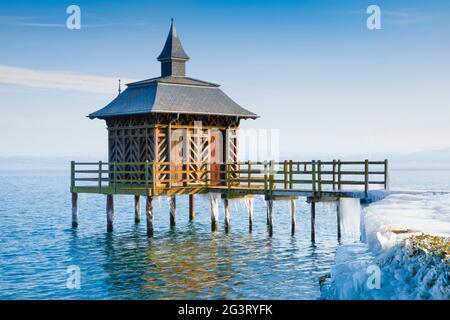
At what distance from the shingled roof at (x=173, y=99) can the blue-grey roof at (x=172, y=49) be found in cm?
5

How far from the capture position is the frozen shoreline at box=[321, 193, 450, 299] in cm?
1394

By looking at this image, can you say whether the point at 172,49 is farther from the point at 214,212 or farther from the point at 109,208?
the point at 214,212

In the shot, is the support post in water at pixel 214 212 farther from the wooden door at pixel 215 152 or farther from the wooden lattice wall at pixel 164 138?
the wooden lattice wall at pixel 164 138

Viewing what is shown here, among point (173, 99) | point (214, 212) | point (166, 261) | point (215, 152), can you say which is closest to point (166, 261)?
point (166, 261)

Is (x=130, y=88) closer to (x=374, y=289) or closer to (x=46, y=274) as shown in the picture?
(x=46, y=274)

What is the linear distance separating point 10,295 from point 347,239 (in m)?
17.2

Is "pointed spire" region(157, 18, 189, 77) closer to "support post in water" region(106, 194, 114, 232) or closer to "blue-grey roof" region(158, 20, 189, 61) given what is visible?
"blue-grey roof" region(158, 20, 189, 61)

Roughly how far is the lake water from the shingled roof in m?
6.46

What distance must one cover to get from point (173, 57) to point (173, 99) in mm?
4626

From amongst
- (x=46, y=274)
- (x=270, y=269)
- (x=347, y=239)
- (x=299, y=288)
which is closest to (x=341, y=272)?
(x=299, y=288)

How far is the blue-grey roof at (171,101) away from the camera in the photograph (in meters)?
33.4

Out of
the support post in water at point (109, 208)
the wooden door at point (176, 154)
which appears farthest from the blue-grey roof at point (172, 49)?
the support post in water at point (109, 208)

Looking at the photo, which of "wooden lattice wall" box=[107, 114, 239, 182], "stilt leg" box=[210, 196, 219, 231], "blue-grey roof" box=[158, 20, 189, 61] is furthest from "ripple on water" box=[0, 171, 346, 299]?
"blue-grey roof" box=[158, 20, 189, 61]

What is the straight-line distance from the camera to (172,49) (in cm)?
3847
